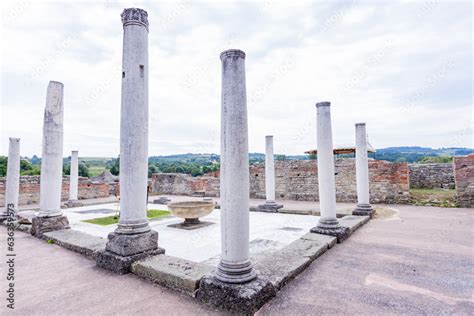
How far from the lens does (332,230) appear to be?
17.1 ft

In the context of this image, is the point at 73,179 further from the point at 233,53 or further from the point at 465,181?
the point at 465,181

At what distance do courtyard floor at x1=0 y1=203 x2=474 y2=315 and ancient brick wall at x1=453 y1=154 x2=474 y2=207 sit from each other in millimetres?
5196

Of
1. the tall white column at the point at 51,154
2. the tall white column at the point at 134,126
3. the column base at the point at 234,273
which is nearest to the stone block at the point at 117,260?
the tall white column at the point at 134,126

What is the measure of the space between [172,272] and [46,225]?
172 inches

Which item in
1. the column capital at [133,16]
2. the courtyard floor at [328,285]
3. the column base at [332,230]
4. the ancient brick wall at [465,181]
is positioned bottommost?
the courtyard floor at [328,285]

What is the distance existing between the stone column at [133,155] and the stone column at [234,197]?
1402 millimetres

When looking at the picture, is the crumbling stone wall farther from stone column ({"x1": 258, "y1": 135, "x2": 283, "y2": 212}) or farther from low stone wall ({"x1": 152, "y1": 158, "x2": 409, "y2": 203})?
stone column ({"x1": 258, "y1": 135, "x2": 283, "y2": 212})

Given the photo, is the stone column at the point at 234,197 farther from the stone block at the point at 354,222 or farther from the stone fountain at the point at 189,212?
the stone fountain at the point at 189,212

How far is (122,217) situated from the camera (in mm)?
3859

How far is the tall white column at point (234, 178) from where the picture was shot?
9.35ft

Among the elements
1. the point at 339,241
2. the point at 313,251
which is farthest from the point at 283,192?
the point at 313,251

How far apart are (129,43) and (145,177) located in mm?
2080

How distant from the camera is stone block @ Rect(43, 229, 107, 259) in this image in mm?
4369

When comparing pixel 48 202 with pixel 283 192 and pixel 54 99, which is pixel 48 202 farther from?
pixel 283 192
